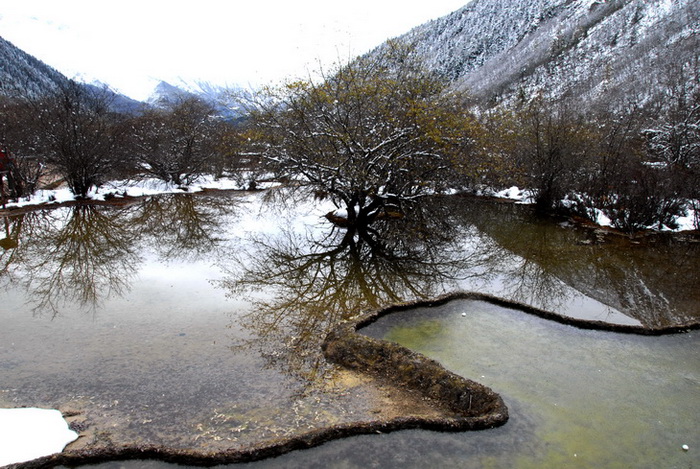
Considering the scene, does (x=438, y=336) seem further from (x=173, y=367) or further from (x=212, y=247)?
(x=212, y=247)

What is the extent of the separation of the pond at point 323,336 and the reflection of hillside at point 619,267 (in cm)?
8

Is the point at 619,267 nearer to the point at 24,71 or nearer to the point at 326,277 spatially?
the point at 326,277

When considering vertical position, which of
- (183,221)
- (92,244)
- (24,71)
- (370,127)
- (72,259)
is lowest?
(72,259)

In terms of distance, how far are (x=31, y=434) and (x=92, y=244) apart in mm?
10867

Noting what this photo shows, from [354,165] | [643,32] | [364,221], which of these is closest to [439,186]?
[364,221]

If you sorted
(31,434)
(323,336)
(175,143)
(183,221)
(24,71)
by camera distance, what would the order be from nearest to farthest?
(31,434) < (323,336) < (183,221) < (175,143) < (24,71)

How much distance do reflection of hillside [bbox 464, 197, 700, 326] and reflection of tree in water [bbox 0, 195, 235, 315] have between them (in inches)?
421

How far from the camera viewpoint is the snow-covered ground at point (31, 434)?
4246mm

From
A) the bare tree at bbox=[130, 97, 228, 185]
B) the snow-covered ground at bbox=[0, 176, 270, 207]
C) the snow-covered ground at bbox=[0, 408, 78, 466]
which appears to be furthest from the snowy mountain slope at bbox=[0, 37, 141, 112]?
the snow-covered ground at bbox=[0, 408, 78, 466]

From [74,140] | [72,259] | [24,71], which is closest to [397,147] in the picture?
[72,259]

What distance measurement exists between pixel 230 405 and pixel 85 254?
10045mm

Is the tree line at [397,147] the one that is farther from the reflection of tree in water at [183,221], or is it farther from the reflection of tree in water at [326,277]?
the reflection of tree in water at [183,221]

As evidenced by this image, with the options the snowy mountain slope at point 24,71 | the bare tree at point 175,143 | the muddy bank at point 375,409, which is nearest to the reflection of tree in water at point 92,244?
the muddy bank at point 375,409

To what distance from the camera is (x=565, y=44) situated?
94.9m
